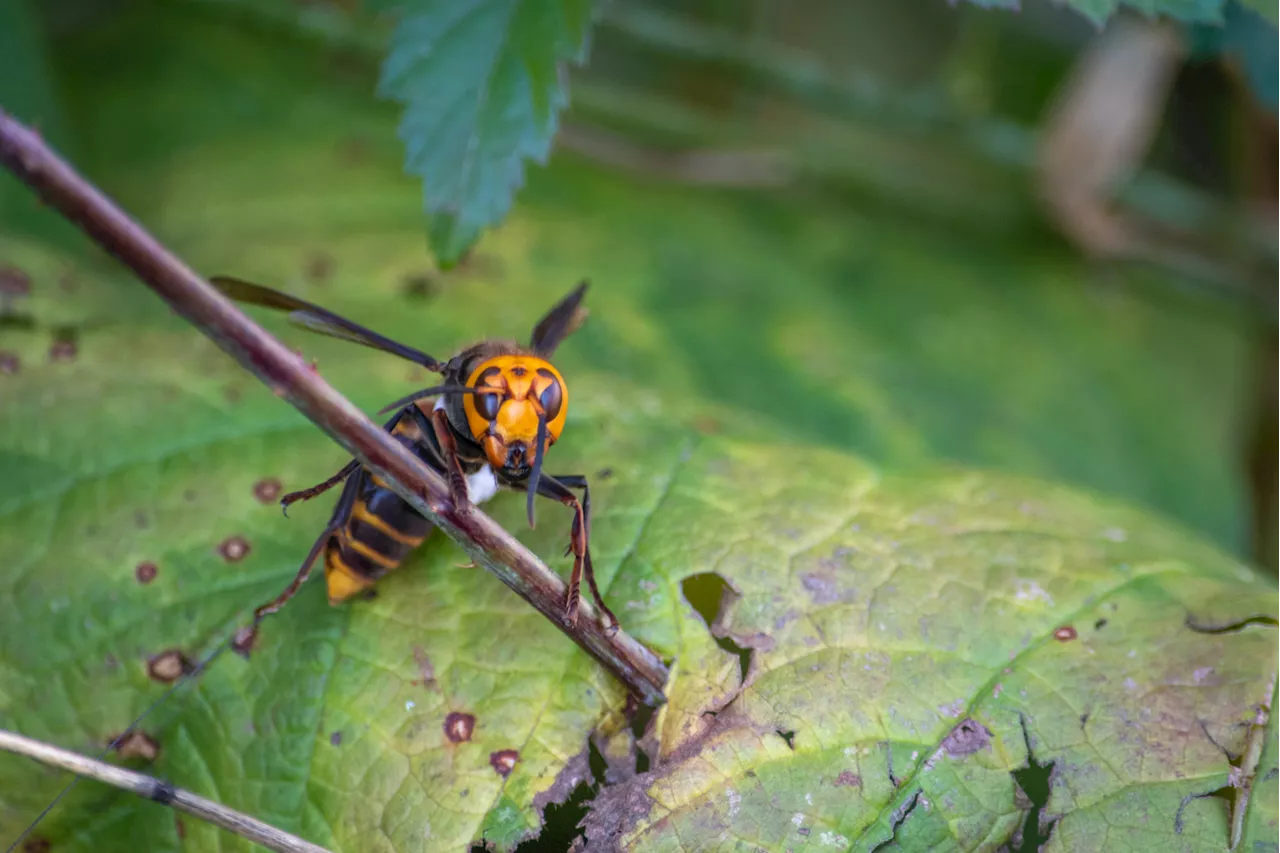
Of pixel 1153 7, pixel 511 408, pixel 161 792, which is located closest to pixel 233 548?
pixel 161 792

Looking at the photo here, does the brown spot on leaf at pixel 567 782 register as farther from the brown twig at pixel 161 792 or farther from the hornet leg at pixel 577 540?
the brown twig at pixel 161 792

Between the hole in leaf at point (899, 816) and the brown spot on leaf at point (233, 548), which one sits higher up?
the hole in leaf at point (899, 816)

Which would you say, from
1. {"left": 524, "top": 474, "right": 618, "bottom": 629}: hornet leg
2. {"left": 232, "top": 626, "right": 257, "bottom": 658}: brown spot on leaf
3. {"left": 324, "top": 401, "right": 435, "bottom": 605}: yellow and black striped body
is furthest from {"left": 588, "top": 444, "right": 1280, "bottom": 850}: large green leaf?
{"left": 232, "top": 626, "right": 257, "bottom": 658}: brown spot on leaf

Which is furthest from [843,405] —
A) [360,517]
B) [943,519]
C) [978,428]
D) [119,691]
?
[119,691]

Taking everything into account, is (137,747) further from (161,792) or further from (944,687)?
(944,687)

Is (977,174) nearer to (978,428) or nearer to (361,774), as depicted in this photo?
(978,428)

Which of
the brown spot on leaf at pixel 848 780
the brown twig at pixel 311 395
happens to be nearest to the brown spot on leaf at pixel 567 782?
the brown twig at pixel 311 395
